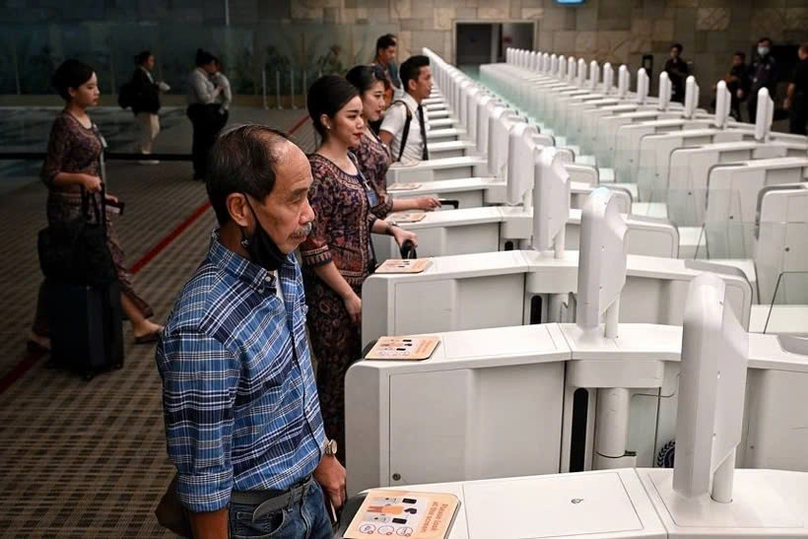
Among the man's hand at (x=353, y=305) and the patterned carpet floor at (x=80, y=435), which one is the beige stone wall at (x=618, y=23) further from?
the man's hand at (x=353, y=305)

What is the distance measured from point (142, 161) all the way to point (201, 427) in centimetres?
1083

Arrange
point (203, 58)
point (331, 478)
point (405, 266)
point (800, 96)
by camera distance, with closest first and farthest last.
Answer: point (331, 478), point (405, 266), point (203, 58), point (800, 96)

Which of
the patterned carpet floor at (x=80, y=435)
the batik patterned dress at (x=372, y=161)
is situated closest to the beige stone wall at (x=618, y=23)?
the patterned carpet floor at (x=80, y=435)

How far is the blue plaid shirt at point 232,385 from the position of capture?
5.11 feet

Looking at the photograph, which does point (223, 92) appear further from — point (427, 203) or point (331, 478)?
point (331, 478)

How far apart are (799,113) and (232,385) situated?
1208 cm

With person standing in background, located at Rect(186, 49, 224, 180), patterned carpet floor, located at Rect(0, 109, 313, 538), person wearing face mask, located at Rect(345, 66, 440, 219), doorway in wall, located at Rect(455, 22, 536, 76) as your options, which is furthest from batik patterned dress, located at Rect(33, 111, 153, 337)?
doorway in wall, located at Rect(455, 22, 536, 76)

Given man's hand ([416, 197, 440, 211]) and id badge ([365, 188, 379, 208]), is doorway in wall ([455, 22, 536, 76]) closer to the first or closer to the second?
man's hand ([416, 197, 440, 211])

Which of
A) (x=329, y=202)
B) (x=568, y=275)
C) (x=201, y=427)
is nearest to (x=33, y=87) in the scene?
(x=329, y=202)

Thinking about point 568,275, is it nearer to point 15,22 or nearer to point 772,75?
point 15,22

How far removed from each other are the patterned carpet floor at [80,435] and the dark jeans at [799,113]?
28.2 ft

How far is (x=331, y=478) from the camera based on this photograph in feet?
6.32

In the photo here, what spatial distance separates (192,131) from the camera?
11.5 metres

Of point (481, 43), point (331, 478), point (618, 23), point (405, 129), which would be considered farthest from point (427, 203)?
point (481, 43)
